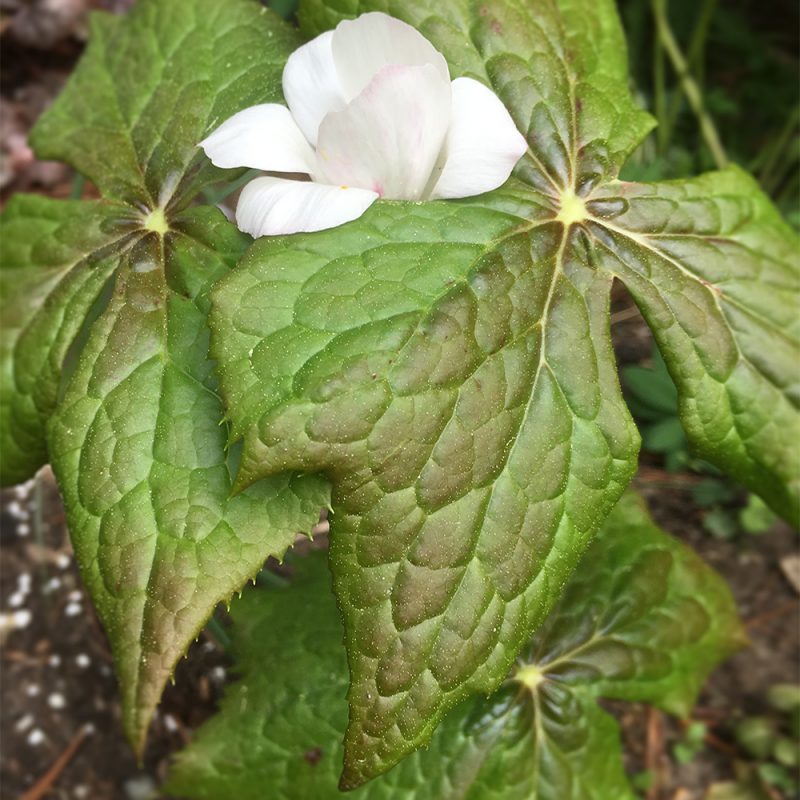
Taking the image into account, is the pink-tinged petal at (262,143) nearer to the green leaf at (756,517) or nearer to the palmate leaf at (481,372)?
the palmate leaf at (481,372)

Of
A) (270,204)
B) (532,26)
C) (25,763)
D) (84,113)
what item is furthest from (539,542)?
(25,763)

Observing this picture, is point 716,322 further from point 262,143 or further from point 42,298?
point 42,298

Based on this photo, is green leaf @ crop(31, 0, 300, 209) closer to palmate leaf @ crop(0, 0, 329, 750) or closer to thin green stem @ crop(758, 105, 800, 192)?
palmate leaf @ crop(0, 0, 329, 750)

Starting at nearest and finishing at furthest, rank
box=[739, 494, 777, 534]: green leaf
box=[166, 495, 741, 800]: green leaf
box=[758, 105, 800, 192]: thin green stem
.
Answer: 1. box=[166, 495, 741, 800]: green leaf
2. box=[739, 494, 777, 534]: green leaf
3. box=[758, 105, 800, 192]: thin green stem

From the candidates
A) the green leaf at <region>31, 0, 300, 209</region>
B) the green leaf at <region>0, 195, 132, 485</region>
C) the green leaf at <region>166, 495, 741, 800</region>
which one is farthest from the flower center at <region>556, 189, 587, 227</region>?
the green leaf at <region>166, 495, 741, 800</region>

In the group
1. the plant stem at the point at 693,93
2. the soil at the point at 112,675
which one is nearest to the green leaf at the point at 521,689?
the soil at the point at 112,675
